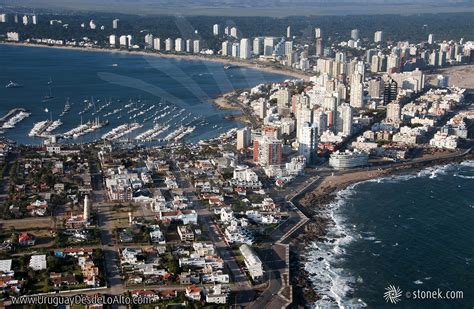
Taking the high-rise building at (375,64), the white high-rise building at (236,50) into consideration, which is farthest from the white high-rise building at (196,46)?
the high-rise building at (375,64)

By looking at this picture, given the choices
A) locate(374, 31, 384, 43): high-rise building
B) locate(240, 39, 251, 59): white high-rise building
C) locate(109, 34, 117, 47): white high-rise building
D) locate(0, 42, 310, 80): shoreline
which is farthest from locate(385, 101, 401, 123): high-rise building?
locate(109, 34, 117, 47): white high-rise building

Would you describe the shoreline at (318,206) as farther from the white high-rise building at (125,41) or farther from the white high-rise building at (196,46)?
the white high-rise building at (125,41)

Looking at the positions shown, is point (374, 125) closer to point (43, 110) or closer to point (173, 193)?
point (173, 193)

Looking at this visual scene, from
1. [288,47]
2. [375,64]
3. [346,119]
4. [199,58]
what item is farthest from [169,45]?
[346,119]

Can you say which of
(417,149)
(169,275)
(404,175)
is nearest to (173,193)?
(169,275)

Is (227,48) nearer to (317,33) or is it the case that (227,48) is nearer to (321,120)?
(317,33)

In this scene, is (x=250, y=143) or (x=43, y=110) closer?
(x=250, y=143)

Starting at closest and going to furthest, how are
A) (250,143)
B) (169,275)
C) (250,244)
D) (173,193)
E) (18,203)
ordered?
(169,275) → (250,244) → (18,203) → (173,193) → (250,143)
